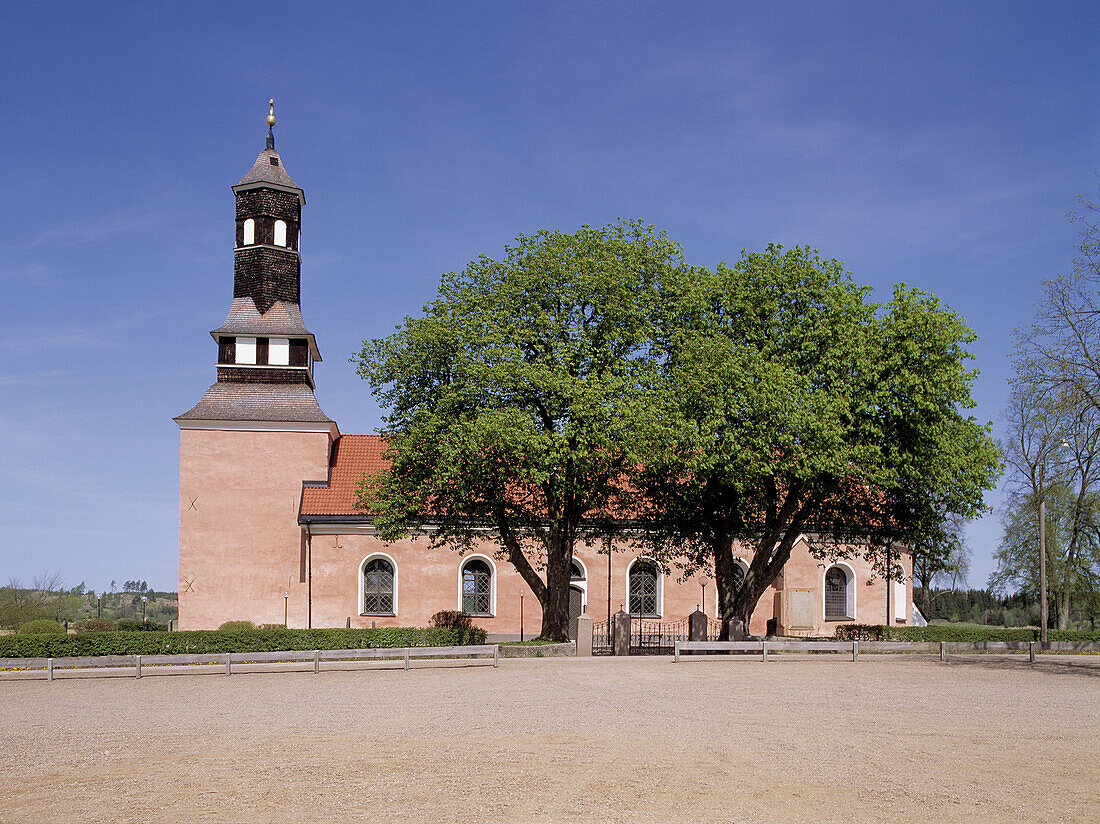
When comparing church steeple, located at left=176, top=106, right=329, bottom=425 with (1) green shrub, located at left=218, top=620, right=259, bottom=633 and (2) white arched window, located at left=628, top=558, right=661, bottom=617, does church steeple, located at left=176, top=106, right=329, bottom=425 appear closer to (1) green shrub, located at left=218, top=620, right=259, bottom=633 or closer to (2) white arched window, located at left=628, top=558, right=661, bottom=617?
(1) green shrub, located at left=218, top=620, right=259, bottom=633

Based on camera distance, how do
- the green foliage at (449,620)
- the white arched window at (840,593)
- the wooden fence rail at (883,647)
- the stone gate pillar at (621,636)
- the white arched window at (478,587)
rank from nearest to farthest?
the wooden fence rail at (883,647)
the stone gate pillar at (621,636)
the green foliage at (449,620)
the white arched window at (478,587)
the white arched window at (840,593)

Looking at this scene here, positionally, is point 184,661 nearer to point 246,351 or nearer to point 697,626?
point 697,626

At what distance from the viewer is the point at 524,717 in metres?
15.6

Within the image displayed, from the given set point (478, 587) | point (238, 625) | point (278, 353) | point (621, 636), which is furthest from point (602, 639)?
point (278, 353)

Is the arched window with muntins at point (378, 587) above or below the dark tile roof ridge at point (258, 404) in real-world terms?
below

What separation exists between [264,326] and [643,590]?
18899 millimetres

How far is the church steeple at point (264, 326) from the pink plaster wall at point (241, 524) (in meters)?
1.25

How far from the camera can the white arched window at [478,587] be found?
39.6 metres

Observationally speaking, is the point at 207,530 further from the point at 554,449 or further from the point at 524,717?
the point at 524,717

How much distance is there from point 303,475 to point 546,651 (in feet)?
52.6

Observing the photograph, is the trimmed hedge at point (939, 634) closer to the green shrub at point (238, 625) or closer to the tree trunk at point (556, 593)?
the tree trunk at point (556, 593)

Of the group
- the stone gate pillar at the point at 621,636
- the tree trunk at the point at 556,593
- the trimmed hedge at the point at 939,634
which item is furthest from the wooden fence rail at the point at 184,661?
the trimmed hedge at the point at 939,634

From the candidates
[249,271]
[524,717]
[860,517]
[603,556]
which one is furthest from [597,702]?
[249,271]

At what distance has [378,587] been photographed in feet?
129
